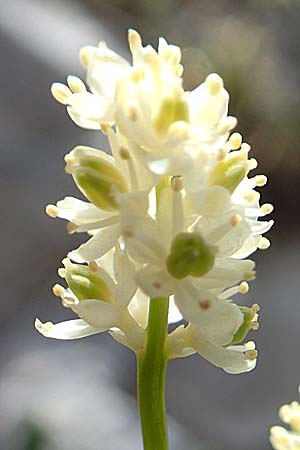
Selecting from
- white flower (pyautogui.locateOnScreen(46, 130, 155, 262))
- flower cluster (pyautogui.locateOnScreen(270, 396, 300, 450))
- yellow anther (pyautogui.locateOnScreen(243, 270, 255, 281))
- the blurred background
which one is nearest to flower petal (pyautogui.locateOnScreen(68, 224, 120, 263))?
white flower (pyautogui.locateOnScreen(46, 130, 155, 262))

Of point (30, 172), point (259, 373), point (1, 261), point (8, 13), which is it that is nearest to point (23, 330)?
point (1, 261)

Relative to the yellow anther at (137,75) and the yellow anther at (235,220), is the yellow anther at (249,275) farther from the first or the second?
the yellow anther at (137,75)

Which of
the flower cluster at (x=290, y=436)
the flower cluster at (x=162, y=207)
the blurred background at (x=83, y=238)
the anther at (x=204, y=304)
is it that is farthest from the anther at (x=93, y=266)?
the blurred background at (x=83, y=238)

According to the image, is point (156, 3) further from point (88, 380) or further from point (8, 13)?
point (88, 380)

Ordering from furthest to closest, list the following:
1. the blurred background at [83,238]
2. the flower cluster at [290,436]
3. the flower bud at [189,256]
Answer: the blurred background at [83,238] < the flower cluster at [290,436] < the flower bud at [189,256]

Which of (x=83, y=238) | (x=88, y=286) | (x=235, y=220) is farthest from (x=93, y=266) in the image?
(x=83, y=238)

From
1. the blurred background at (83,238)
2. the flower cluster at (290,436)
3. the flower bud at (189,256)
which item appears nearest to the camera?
the flower bud at (189,256)

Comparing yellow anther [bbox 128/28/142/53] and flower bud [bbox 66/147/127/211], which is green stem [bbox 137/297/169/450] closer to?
flower bud [bbox 66/147/127/211]
